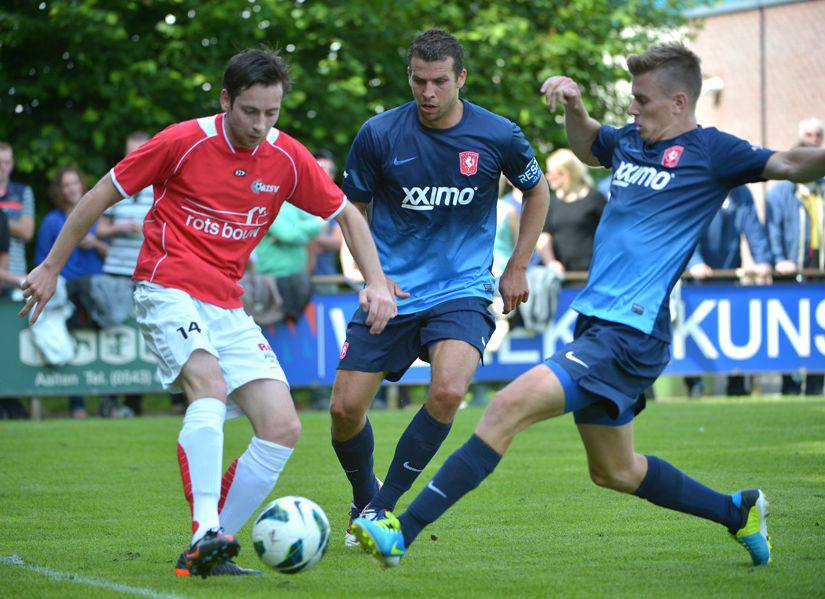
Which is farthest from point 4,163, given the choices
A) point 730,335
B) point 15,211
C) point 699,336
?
point 730,335

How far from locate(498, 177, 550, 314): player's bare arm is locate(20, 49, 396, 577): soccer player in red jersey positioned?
3.61 ft

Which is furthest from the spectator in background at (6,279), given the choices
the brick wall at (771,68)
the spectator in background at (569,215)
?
the brick wall at (771,68)

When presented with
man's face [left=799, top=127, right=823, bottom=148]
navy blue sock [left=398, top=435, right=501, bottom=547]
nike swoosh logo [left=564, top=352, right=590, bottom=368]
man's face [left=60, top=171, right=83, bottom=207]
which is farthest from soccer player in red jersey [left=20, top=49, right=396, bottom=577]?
man's face [left=799, top=127, right=823, bottom=148]

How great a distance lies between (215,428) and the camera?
574 cm

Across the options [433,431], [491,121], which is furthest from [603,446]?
[491,121]

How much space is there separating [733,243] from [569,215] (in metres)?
2.14

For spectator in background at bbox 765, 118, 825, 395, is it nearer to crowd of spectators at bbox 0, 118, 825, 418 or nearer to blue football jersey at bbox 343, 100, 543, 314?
crowd of spectators at bbox 0, 118, 825, 418

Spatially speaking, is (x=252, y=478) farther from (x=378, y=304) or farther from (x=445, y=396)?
(x=445, y=396)

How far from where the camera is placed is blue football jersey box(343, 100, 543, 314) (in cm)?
687

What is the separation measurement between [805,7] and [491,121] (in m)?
26.1

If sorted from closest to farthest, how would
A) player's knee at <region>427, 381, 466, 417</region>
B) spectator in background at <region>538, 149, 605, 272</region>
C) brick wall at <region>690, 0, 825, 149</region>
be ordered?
player's knee at <region>427, 381, 466, 417</region> < spectator in background at <region>538, 149, 605, 272</region> < brick wall at <region>690, 0, 825, 149</region>

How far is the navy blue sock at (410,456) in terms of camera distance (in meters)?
6.54

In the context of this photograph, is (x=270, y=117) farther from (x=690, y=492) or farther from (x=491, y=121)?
(x=690, y=492)

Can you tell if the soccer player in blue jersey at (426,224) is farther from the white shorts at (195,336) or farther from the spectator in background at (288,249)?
the spectator in background at (288,249)
